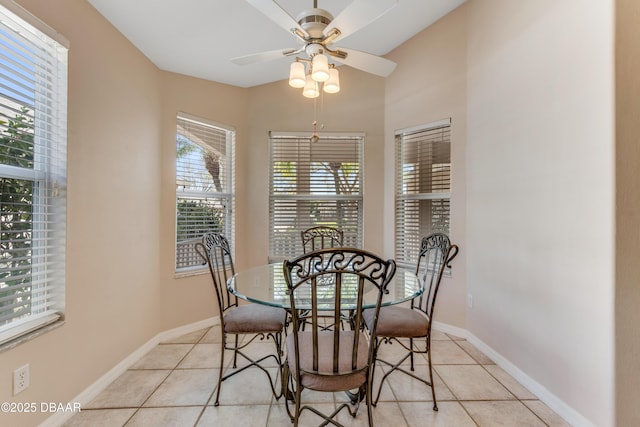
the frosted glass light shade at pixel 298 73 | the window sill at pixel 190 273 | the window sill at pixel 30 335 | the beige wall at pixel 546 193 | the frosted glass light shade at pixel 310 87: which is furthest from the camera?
the window sill at pixel 190 273

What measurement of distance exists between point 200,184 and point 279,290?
1.80 m

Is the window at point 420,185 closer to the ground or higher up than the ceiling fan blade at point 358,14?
closer to the ground

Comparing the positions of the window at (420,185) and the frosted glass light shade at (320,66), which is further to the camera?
the window at (420,185)

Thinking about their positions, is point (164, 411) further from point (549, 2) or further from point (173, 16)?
point (549, 2)

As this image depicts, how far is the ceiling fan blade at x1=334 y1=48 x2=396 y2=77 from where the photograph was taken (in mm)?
1820

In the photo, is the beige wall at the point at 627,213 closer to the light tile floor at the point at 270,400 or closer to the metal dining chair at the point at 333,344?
the light tile floor at the point at 270,400

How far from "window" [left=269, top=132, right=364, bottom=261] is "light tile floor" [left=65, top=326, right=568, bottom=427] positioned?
1.49 metres

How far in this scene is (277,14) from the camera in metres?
1.48

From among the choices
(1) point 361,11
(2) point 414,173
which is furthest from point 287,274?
(2) point 414,173

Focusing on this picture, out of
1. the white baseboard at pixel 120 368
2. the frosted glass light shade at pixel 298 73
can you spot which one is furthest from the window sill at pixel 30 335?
the frosted glass light shade at pixel 298 73

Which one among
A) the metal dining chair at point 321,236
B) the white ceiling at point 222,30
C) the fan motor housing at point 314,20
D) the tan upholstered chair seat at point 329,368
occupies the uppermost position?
the white ceiling at point 222,30

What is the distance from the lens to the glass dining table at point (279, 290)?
1.55 metres

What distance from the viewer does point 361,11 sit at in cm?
139

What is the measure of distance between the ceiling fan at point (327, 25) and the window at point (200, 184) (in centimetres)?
131
